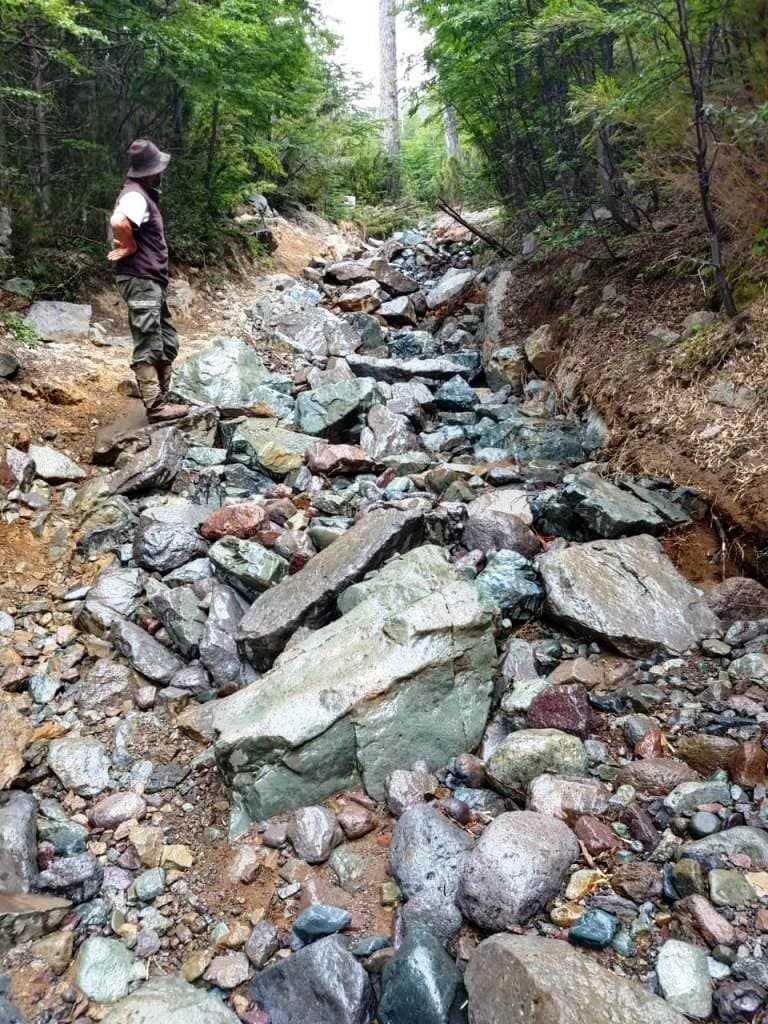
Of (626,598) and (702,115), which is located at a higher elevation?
(702,115)

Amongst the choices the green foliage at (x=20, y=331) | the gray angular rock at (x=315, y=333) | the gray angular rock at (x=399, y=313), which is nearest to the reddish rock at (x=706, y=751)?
the green foliage at (x=20, y=331)

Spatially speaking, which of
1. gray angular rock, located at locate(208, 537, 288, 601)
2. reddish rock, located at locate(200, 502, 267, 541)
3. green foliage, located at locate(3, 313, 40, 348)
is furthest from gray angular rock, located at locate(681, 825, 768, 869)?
green foliage, located at locate(3, 313, 40, 348)

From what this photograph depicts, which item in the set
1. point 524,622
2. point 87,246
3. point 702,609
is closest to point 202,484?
point 524,622

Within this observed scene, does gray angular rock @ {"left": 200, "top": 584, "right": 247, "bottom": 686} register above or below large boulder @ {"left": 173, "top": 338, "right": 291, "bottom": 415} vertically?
below

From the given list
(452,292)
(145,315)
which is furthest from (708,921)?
(452,292)

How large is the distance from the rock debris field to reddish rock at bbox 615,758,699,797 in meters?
0.01

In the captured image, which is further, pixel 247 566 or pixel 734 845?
pixel 247 566

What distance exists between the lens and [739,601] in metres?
3.82

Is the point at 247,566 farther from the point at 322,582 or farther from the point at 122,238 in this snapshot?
the point at 122,238

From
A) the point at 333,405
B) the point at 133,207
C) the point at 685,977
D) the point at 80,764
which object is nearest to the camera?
the point at 685,977

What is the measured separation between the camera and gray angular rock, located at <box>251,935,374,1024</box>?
7.22 feet

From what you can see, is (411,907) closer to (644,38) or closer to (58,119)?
(644,38)

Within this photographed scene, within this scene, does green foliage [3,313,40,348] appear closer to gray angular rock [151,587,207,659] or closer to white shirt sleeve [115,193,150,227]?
white shirt sleeve [115,193,150,227]

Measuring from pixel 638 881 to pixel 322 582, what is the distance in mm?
2379
